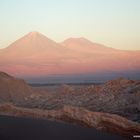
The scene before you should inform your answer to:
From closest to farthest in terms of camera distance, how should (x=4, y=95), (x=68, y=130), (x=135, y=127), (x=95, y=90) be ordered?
(x=135, y=127), (x=68, y=130), (x=95, y=90), (x=4, y=95)

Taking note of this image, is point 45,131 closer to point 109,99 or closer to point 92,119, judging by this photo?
point 92,119

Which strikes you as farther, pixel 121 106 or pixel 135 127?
pixel 121 106

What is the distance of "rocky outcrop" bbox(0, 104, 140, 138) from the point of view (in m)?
20.9

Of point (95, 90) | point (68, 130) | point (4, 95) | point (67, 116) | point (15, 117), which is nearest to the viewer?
point (68, 130)

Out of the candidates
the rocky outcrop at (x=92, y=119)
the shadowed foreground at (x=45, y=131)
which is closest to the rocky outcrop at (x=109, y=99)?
the rocky outcrop at (x=92, y=119)

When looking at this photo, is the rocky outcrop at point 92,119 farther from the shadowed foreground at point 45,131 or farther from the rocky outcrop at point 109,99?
the rocky outcrop at point 109,99

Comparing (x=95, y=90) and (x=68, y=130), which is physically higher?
(x=95, y=90)

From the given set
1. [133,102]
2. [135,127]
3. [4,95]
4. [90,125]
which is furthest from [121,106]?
[4,95]

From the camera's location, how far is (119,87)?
30.6m

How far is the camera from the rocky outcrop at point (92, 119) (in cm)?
2094

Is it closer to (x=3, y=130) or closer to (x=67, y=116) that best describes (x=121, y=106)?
(x=67, y=116)

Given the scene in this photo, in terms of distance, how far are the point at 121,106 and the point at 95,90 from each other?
6481mm

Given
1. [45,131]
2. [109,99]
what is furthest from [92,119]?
[109,99]

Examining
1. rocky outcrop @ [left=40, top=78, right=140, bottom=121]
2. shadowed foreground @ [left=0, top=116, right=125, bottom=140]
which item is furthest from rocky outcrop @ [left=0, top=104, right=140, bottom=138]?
rocky outcrop @ [left=40, top=78, right=140, bottom=121]
